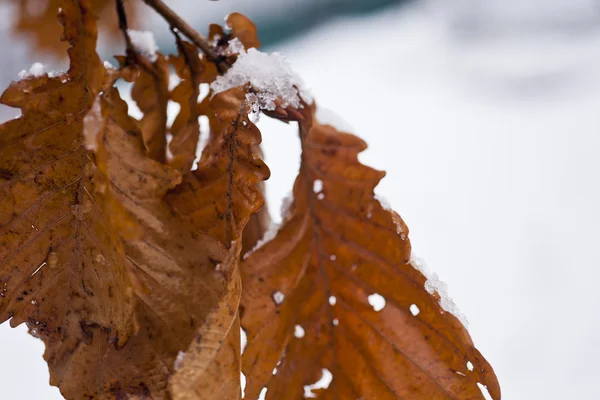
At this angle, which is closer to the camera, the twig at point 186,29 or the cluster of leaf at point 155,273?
the cluster of leaf at point 155,273

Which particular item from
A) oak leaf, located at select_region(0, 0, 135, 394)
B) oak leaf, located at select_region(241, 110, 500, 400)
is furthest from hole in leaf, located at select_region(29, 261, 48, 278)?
oak leaf, located at select_region(241, 110, 500, 400)

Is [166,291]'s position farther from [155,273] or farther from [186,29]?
[186,29]

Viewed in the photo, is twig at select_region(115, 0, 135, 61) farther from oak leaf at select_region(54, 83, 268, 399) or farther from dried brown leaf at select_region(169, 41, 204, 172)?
oak leaf at select_region(54, 83, 268, 399)

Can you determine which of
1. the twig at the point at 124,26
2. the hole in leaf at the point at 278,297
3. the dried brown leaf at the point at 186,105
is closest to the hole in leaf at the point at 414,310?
the hole in leaf at the point at 278,297

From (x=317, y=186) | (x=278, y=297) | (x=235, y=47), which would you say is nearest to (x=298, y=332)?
(x=278, y=297)

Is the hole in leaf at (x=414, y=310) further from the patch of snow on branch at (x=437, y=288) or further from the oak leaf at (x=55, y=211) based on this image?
the oak leaf at (x=55, y=211)

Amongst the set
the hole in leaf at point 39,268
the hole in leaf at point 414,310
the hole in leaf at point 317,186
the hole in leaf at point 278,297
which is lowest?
the hole in leaf at point 414,310

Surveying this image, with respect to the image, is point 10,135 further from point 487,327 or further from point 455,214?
point 455,214

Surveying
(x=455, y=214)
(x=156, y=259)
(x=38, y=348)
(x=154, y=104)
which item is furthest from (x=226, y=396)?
(x=455, y=214)
